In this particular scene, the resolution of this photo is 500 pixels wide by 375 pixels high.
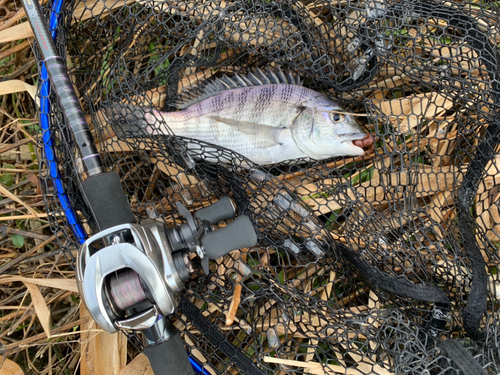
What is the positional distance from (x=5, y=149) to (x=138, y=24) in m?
1.26

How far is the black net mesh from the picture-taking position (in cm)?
204

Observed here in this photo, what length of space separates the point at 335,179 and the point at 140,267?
1.48 m

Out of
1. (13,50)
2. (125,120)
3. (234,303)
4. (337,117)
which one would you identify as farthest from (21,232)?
(337,117)

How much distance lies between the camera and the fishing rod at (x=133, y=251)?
1477mm

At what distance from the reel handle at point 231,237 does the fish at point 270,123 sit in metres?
1.11

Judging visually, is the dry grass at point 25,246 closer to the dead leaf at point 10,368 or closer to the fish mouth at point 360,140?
the dead leaf at point 10,368

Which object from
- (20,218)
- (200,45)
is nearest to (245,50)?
(200,45)

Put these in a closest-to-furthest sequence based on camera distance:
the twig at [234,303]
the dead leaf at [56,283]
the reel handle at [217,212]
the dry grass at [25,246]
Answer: the reel handle at [217,212], the twig at [234,303], the dead leaf at [56,283], the dry grass at [25,246]

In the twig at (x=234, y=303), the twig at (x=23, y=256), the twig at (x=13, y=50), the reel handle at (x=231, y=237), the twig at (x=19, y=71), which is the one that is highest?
the twig at (x=13, y=50)

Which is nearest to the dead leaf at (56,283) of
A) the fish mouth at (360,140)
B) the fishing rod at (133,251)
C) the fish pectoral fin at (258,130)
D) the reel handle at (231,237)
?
the fishing rod at (133,251)

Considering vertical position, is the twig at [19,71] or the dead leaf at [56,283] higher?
the twig at [19,71]

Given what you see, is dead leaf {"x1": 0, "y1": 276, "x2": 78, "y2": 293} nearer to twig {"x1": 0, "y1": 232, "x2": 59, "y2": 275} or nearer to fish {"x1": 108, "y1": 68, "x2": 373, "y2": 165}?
twig {"x1": 0, "y1": 232, "x2": 59, "y2": 275}

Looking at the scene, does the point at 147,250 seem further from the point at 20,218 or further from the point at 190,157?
the point at 20,218

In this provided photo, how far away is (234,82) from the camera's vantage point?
2697mm
